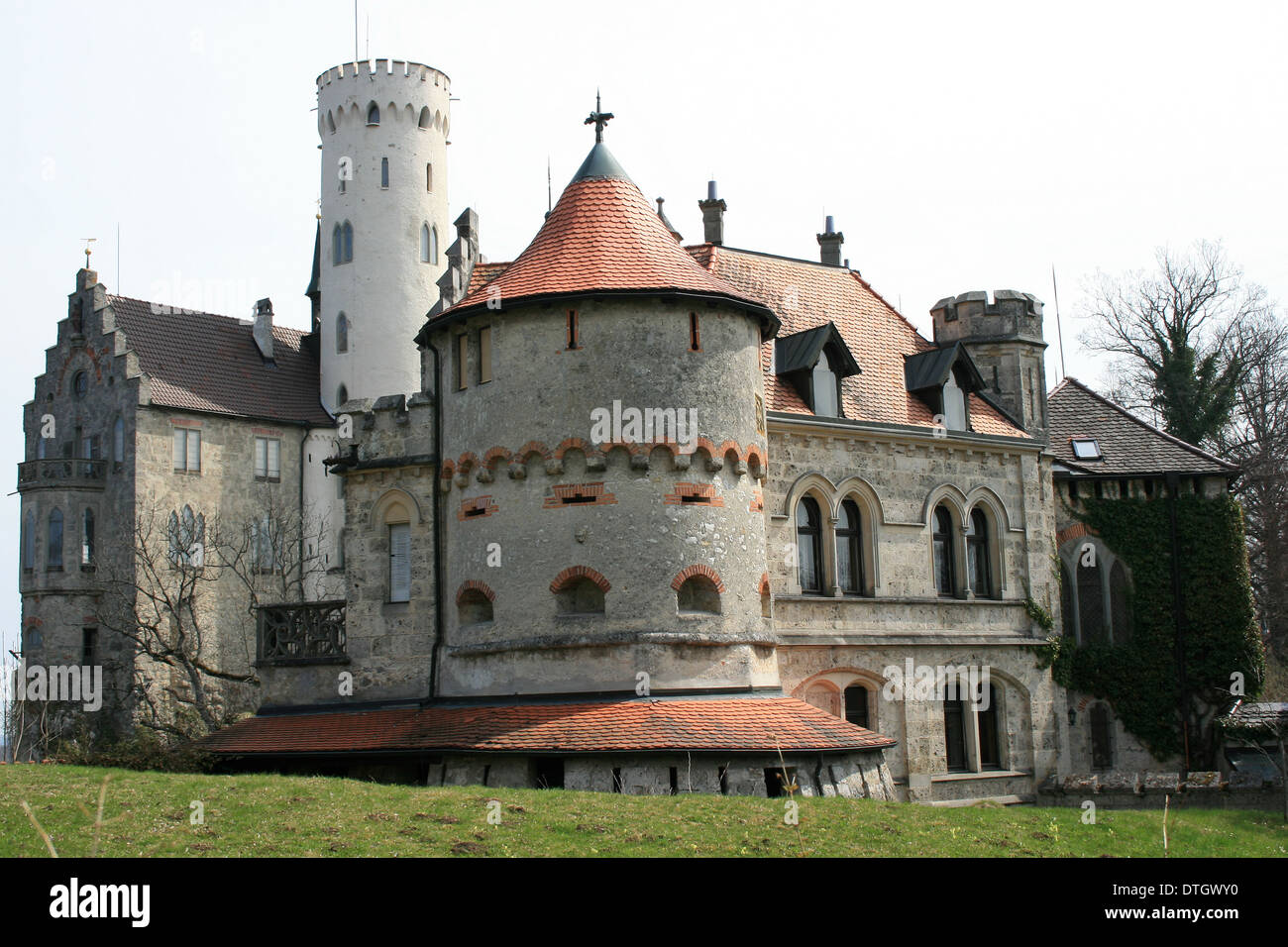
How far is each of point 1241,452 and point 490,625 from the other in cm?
2970

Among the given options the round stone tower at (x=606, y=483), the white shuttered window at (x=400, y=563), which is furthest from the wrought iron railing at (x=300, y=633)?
the round stone tower at (x=606, y=483)

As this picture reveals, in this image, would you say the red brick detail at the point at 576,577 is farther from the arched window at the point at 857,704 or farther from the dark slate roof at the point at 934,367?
the dark slate roof at the point at 934,367

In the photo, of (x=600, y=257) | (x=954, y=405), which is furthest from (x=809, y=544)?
(x=600, y=257)

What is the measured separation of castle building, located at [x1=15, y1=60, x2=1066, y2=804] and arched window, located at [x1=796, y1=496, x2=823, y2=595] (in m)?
0.05

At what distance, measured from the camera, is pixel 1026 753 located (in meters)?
29.8

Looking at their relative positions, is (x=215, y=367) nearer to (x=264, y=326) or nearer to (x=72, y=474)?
(x=264, y=326)

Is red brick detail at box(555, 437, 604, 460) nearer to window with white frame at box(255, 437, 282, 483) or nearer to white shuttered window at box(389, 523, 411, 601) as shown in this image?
white shuttered window at box(389, 523, 411, 601)

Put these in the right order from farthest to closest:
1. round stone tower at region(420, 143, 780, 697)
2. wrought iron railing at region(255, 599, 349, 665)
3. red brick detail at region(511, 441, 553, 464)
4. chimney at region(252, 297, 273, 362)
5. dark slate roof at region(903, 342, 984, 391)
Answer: chimney at region(252, 297, 273, 362) < dark slate roof at region(903, 342, 984, 391) < wrought iron railing at region(255, 599, 349, 665) < red brick detail at region(511, 441, 553, 464) < round stone tower at region(420, 143, 780, 697)

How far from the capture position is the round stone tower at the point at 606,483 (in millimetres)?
21875

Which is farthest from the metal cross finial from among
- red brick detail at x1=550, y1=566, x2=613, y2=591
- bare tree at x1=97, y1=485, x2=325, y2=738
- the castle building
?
bare tree at x1=97, y1=485, x2=325, y2=738

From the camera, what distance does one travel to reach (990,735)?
97.7 ft

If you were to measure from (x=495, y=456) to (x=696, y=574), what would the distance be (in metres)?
3.72

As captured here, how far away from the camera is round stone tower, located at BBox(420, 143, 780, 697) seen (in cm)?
2188
